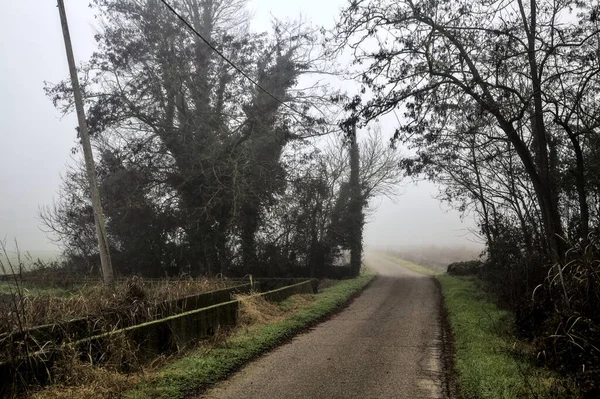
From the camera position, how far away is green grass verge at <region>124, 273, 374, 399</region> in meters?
5.72

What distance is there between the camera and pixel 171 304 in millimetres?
8781

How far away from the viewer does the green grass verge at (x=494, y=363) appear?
535 cm

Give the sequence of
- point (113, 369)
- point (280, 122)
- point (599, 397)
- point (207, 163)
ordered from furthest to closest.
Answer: point (280, 122)
point (207, 163)
point (113, 369)
point (599, 397)

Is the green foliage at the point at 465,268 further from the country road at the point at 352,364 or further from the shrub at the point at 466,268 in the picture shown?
the country road at the point at 352,364

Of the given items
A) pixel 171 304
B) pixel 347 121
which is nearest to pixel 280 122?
pixel 347 121

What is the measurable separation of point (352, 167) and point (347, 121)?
1743cm

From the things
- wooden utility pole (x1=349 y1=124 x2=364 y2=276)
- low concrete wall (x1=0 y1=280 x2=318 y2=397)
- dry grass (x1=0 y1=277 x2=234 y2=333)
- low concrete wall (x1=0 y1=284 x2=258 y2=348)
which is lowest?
low concrete wall (x1=0 y1=280 x2=318 y2=397)

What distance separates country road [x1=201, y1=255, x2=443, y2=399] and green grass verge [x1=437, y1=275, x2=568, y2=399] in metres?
0.39

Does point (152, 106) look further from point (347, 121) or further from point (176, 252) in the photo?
point (347, 121)

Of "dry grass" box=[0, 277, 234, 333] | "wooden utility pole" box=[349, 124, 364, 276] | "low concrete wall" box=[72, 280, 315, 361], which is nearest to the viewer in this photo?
"dry grass" box=[0, 277, 234, 333]

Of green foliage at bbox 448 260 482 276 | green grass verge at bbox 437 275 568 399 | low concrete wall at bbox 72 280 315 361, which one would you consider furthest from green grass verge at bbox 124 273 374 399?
green foliage at bbox 448 260 482 276

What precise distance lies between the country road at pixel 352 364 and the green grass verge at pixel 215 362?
23 centimetres

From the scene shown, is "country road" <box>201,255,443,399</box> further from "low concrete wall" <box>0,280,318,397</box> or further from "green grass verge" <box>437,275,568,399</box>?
"low concrete wall" <box>0,280,318,397</box>

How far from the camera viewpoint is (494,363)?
655 cm
